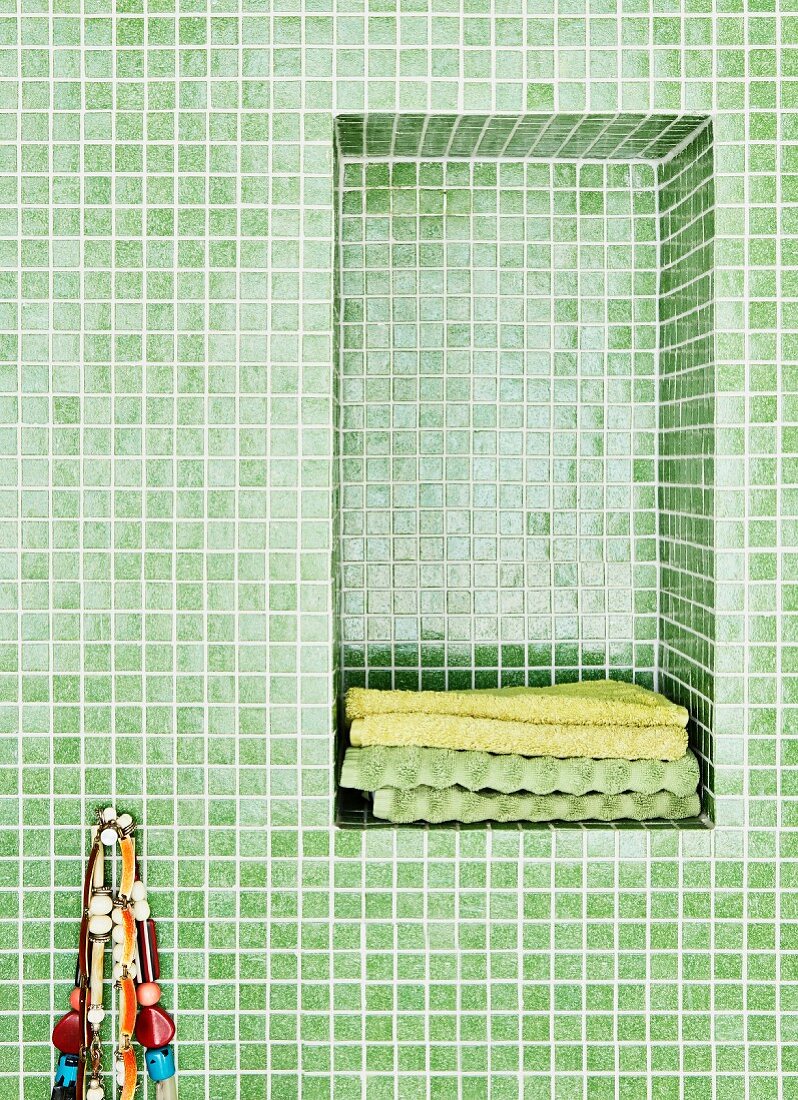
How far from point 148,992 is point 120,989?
0.04 meters

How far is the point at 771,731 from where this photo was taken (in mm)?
1283

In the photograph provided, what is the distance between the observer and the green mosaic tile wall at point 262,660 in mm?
1263

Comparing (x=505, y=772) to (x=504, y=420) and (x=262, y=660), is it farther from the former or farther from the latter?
(x=504, y=420)

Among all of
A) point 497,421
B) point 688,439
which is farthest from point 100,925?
point 688,439

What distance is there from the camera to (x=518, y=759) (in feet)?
4.26

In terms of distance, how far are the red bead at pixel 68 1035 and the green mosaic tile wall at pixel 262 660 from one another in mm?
55

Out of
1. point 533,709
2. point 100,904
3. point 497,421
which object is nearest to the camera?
point 100,904

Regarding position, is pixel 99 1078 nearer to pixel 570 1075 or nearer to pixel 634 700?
pixel 570 1075

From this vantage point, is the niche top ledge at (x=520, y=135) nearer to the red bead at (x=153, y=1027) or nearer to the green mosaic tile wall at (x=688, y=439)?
the green mosaic tile wall at (x=688, y=439)

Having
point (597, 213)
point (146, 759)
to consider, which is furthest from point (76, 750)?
point (597, 213)

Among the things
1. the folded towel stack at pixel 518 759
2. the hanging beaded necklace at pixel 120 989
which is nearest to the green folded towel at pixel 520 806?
the folded towel stack at pixel 518 759

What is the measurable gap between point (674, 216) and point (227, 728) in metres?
0.94

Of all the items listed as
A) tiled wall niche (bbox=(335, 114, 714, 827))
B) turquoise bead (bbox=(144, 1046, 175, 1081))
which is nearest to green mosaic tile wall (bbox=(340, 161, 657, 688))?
tiled wall niche (bbox=(335, 114, 714, 827))

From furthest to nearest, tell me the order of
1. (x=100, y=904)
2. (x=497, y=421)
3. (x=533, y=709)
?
(x=497, y=421)
(x=533, y=709)
(x=100, y=904)
